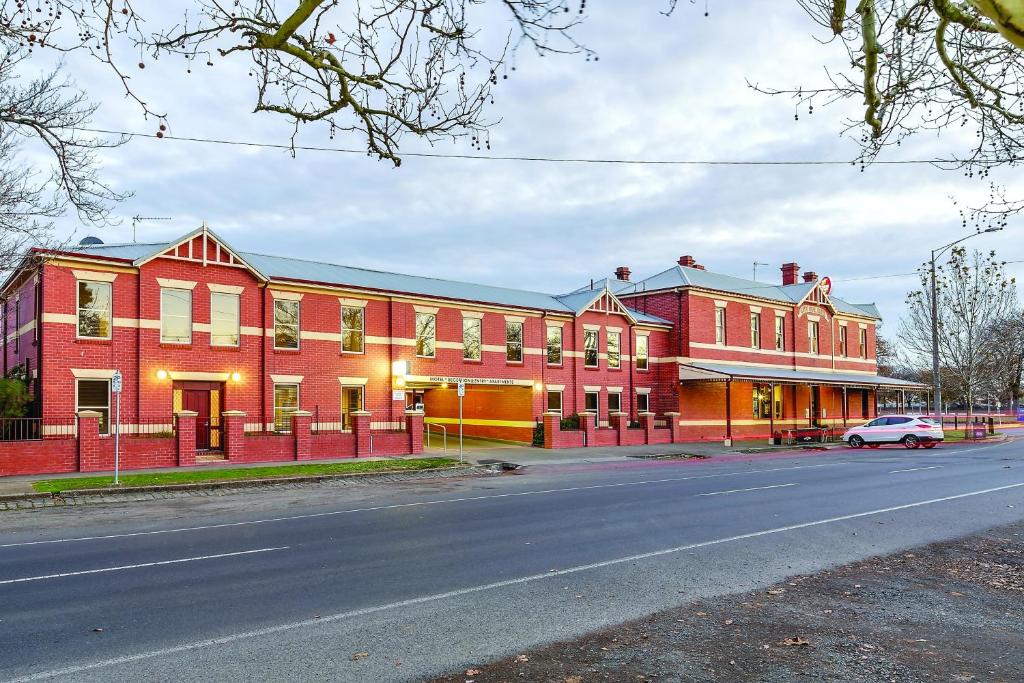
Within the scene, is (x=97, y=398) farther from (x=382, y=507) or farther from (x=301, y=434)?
(x=382, y=507)

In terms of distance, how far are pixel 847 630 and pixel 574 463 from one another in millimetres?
21162

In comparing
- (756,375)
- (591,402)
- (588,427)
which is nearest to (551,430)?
(588,427)

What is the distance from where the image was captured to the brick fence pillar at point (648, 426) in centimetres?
3688

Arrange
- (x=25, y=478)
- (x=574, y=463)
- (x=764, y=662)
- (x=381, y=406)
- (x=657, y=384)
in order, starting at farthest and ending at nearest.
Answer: (x=657, y=384) < (x=381, y=406) < (x=574, y=463) < (x=25, y=478) < (x=764, y=662)

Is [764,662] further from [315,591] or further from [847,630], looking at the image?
[315,591]

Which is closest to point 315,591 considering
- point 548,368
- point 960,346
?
point 548,368

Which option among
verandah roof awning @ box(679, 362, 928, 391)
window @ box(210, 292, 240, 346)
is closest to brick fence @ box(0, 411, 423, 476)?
window @ box(210, 292, 240, 346)

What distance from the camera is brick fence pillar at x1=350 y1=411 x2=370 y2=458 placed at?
26.8 meters

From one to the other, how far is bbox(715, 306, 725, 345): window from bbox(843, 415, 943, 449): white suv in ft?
27.5

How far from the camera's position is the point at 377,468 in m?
23.0

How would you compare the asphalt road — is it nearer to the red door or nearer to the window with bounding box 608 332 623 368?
the red door

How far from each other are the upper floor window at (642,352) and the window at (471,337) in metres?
10.6

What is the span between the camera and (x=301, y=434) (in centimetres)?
2552

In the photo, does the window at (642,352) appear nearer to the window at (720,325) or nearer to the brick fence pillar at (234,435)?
the window at (720,325)
